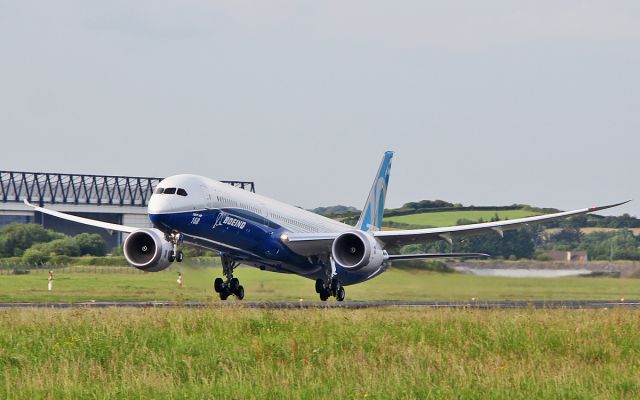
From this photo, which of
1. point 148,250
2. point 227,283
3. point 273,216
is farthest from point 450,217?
point 148,250

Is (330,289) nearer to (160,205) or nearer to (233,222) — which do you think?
(233,222)

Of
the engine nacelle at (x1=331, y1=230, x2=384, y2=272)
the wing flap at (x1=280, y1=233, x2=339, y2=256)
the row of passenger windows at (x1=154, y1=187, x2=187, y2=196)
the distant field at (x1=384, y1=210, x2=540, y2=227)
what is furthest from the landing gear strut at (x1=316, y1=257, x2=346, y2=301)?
the distant field at (x1=384, y1=210, x2=540, y2=227)

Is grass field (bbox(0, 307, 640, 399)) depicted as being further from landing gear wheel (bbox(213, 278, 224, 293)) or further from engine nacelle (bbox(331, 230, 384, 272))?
landing gear wheel (bbox(213, 278, 224, 293))

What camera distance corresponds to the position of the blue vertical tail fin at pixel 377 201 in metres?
52.8

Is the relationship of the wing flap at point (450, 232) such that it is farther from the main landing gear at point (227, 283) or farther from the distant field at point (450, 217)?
the distant field at point (450, 217)

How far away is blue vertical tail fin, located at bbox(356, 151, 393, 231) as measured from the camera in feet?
173

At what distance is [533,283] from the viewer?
4578 cm

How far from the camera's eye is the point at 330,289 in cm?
4509

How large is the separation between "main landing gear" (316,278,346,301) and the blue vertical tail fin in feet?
24.9

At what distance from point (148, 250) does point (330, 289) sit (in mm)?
7744

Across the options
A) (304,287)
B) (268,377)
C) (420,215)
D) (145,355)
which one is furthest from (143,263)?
(420,215)

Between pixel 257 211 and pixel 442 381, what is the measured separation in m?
27.0

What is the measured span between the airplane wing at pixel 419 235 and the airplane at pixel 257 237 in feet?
0.13

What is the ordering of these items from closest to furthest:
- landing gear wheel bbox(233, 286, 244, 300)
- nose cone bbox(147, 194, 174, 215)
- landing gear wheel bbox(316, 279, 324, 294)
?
nose cone bbox(147, 194, 174, 215), landing gear wheel bbox(233, 286, 244, 300), landing gear wheel bbox(316, 279, 324, 294)
